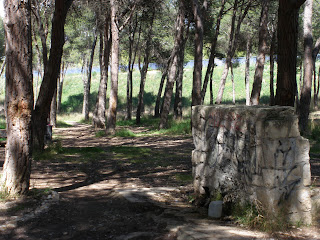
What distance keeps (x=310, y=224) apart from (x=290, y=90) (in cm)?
310

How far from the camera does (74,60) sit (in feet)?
116

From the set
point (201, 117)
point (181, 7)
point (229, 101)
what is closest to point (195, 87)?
point (181, 7)

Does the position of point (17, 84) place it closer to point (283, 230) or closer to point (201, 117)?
point (201, 117)

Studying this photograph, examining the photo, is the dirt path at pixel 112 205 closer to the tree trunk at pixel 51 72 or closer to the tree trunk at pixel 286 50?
the tree trunk at pixel 51 72

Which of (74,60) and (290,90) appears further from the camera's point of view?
Result: (74,60)

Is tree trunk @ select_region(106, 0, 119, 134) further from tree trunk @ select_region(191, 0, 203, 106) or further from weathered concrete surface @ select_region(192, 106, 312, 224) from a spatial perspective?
weathered concrete surface @ select_region(192, 106, 312, 224)

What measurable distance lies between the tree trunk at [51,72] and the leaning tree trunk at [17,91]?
413cm

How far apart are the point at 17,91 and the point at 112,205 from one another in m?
2.16

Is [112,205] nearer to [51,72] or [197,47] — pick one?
[51,72]

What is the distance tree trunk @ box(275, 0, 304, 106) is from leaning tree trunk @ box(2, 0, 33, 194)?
14.0 feet

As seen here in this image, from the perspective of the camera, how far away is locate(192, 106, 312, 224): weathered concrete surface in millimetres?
4348

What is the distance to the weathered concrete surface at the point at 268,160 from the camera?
4.35 metres

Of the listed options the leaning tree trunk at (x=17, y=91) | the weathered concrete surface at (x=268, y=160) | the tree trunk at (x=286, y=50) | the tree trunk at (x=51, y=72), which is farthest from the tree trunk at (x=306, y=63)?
the leaning tree trunk at (x=17, y=91)

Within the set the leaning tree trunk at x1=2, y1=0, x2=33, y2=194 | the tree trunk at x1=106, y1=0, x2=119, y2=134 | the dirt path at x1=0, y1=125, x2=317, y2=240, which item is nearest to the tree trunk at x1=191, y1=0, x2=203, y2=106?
the tree trunk at x1=106, y1=0, x2=119, y2=134
